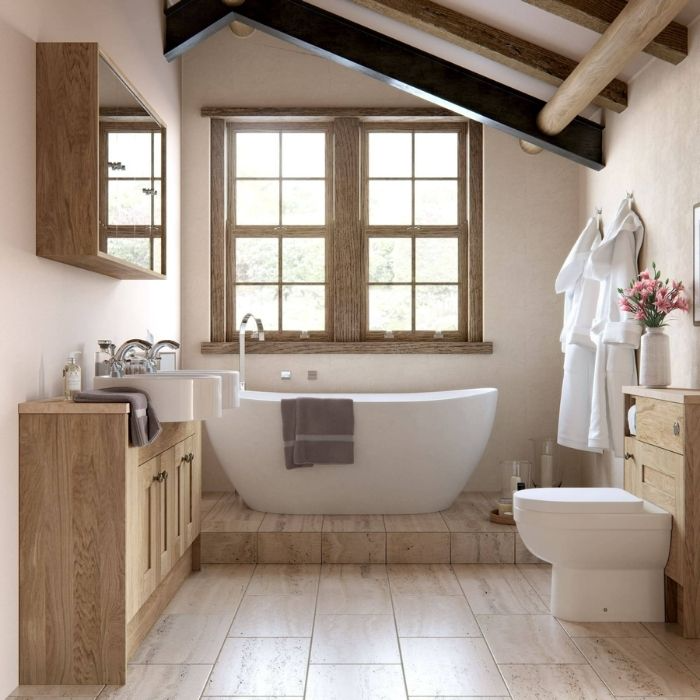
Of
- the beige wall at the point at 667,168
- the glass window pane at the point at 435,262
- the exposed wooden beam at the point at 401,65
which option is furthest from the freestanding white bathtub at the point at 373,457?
the exposed wooden beam at the point at 401,65

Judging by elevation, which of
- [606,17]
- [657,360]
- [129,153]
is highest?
[606,17]

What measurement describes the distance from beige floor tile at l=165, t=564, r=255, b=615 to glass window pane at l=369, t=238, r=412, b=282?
2.14 meters

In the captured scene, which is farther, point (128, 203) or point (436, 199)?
point (436, 199)

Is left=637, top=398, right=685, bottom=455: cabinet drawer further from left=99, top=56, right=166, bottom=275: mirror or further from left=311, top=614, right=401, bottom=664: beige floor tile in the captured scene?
left=99, top=56, right=166, bottom=275: mirror

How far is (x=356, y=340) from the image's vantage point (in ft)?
16.7

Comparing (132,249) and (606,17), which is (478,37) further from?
(132,249)

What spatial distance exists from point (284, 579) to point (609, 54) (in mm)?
2719

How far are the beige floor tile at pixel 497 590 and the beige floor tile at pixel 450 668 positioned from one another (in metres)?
0.41

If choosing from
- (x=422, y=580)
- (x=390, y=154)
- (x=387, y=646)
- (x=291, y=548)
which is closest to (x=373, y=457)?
(x=291, y=548)

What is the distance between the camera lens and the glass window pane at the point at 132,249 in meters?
3.01

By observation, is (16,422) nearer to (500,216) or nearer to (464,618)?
(464,618)

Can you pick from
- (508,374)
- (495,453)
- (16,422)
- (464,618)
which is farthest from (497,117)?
(16,422)

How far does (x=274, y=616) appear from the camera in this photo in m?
3.12

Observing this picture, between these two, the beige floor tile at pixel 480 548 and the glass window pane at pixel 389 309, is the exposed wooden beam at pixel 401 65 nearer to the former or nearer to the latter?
the glass window pane at pixel 389 309
